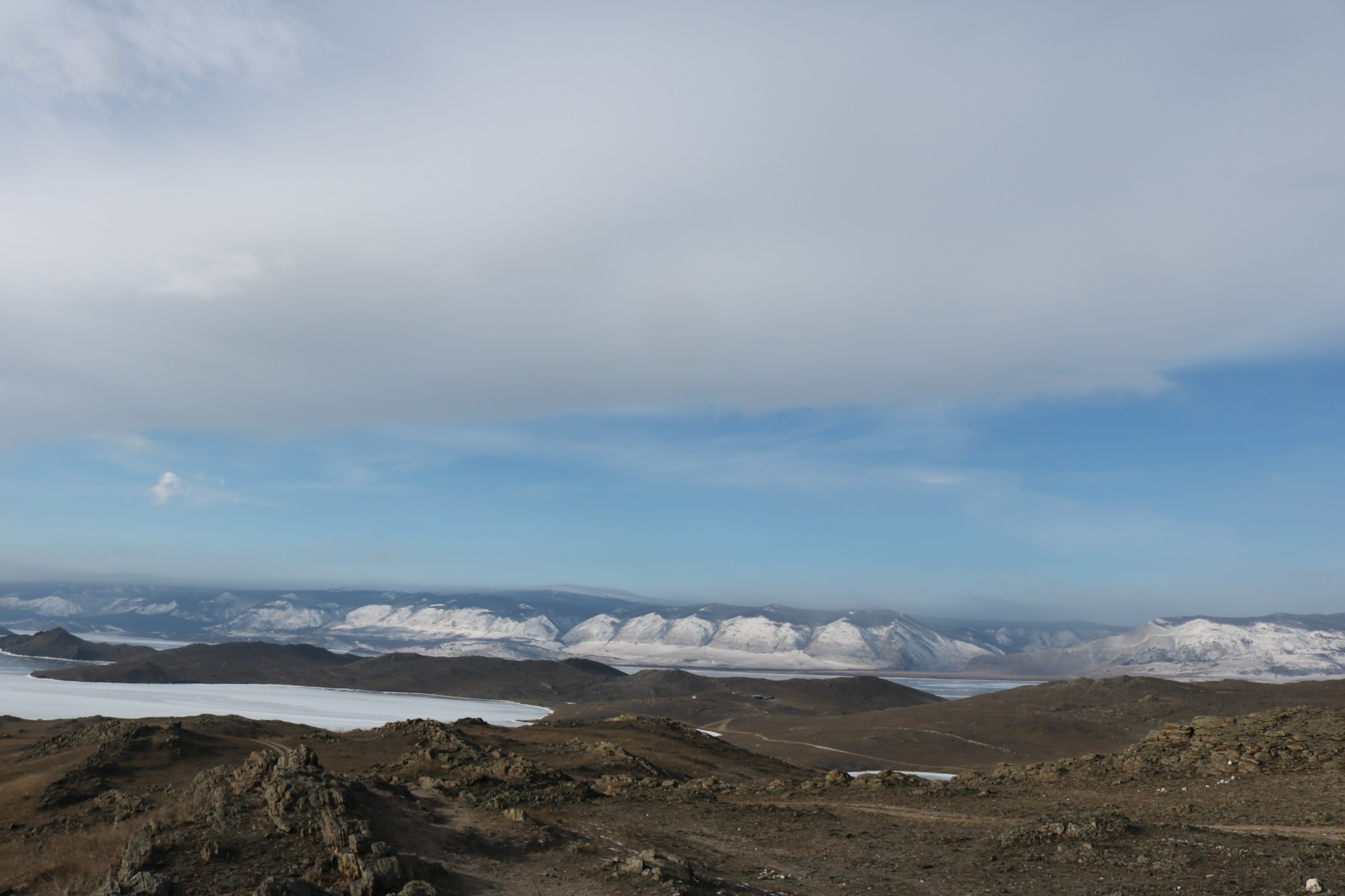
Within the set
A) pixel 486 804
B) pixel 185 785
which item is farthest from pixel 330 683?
pixel 486 804

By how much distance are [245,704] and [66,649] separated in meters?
90.0

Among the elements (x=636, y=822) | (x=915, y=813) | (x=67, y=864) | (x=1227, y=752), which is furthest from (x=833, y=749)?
(x=67, y=864)

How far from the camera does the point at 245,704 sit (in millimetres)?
88062

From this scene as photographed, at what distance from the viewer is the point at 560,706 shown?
112m

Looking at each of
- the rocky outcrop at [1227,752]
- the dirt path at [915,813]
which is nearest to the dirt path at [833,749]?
the rocky outcrop at [1227,752]

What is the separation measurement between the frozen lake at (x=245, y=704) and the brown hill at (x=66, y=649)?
26.8 m

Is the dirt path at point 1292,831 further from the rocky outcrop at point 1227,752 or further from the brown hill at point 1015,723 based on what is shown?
the brown hill at point 1015,723

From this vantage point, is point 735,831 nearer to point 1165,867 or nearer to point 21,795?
point 1165,867

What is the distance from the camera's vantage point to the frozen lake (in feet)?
239

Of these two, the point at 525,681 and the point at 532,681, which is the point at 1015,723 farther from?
the point at 525,681

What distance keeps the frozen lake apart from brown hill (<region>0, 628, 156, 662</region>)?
2682 centimetres

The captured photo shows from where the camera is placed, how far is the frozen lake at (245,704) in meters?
72.9

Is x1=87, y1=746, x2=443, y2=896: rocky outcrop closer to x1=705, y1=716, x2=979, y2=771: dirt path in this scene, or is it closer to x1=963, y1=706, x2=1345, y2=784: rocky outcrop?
x1=963, y1=706, x2=1345, y2=784: rocky outcrop

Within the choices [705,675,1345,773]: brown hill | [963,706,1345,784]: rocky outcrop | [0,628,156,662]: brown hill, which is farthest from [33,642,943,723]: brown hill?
[963,706,1345,784]: rocky outcrop
